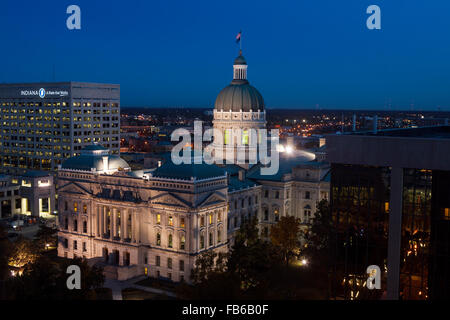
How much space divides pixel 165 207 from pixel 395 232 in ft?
121

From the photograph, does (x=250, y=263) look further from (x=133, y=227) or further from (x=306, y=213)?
(x=306, y=213)

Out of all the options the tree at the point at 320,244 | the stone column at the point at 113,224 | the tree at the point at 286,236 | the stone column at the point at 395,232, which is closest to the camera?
the stone column at the point at 395,232

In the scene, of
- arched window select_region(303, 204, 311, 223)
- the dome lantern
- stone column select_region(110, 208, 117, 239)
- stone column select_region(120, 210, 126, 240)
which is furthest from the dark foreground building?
the dome lantern

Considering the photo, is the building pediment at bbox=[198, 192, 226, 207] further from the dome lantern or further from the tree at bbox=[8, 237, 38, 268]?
the dome lantern

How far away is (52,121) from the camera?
15350 centimetres

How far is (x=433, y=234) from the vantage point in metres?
44.8

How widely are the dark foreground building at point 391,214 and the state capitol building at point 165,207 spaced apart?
27.9m

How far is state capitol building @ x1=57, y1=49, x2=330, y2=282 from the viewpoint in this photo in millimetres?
73375

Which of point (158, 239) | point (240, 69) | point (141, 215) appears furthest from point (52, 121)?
point (158, 239)

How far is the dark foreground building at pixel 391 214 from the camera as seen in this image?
4441 cm

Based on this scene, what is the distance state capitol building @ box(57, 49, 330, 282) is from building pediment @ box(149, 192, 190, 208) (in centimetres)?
14

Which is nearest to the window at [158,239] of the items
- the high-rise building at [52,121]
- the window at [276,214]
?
the window at [276,214]

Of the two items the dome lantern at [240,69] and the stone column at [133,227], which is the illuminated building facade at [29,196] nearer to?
the stone column at [133,227]
